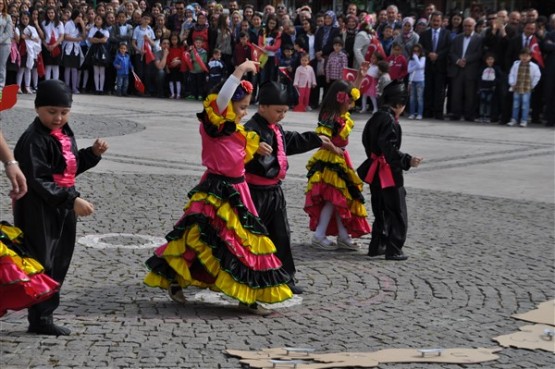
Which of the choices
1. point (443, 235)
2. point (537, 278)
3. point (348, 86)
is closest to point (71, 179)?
point (348, 86)

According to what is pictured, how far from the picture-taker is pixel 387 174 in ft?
28.4

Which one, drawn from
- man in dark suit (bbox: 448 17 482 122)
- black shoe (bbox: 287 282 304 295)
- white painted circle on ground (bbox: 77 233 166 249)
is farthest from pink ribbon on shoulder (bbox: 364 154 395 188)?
man in dark suit (bbox: 448 17 482 122)

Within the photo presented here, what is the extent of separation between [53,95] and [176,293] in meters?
1.64

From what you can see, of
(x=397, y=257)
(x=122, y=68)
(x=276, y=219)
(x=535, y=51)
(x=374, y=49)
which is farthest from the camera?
(x=122, y=68)

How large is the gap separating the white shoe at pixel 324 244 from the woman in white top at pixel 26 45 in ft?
50.6

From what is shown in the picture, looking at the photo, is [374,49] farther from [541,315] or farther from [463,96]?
[541,315]

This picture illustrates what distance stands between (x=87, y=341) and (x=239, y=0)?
32442 millimetres

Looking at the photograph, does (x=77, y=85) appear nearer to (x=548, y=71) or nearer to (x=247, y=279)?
(x=548, y=71)

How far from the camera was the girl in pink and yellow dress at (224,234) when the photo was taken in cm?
660

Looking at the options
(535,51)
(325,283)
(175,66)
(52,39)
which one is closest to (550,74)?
(535,51)

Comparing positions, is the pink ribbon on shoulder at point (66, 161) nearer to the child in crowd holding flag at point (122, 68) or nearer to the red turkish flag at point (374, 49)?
the red turkish flag at point (374, 49)

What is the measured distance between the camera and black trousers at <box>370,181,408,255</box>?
8.54m

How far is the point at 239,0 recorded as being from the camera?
37.4 metres

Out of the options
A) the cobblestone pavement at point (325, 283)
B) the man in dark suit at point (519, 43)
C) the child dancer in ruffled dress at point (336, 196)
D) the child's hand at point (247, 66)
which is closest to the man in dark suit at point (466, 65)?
the man in dark suit at point (519, 43)
